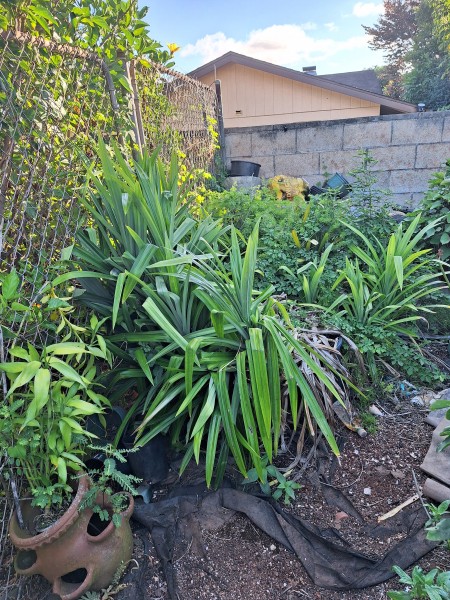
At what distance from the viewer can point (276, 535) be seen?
1.43 metres

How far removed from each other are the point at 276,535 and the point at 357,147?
4370 millimetres

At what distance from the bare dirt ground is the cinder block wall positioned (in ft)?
10.8

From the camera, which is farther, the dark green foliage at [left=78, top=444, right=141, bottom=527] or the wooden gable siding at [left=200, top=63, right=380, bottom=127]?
the wooden gable siding at [left=200, top=63, right=380, bottom=127]

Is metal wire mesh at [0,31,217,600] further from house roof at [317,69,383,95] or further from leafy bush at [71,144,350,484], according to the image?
house roof at [317,69,383,95]

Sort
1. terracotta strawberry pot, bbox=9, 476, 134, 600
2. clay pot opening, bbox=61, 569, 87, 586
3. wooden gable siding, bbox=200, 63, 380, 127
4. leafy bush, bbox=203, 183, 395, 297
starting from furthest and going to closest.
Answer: wooden gable siding, bbox=200, 63, 380, 127 → leafy bush, bbox=203, 183, 395, 297 → clay pot opening, bbox=61, 569, 87, 586 → terracotta strawberry pot, bbox=9, 476, 134, 600

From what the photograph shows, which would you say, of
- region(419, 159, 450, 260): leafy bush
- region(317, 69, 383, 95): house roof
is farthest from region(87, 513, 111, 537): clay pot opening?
region(317, 69, 383, 95): house roof

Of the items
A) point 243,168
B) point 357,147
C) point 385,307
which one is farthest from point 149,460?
point 357,147

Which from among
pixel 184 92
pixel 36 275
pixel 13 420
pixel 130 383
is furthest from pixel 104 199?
pixel 184 92

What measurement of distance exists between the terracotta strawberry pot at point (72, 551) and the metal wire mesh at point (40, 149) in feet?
0.32

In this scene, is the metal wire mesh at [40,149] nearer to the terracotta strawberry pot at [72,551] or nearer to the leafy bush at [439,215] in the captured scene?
the terracotta strawberry pot at [72,551]

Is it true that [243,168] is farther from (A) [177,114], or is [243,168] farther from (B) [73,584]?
(B) [73,584]

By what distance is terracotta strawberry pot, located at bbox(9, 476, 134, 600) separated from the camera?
3.93 feet

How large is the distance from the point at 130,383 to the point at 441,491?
1294 millimetres

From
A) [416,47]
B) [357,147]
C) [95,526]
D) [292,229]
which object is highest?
[416,47]
